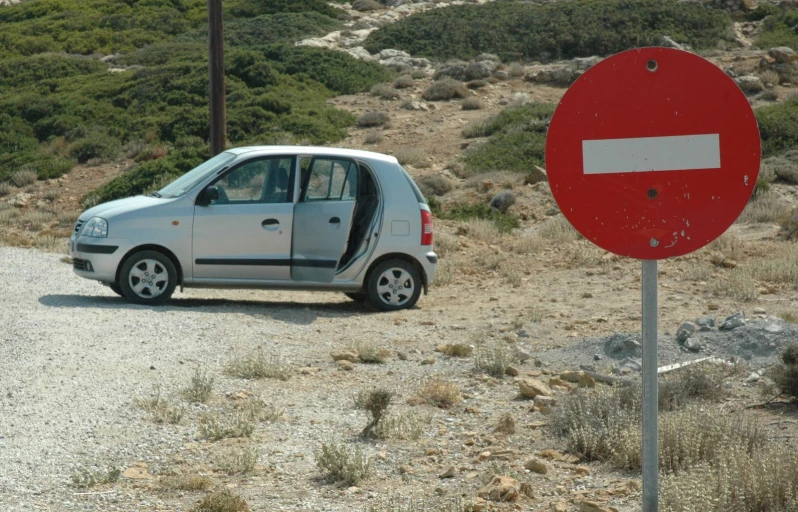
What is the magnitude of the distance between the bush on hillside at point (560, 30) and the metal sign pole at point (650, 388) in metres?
Answer: 33.6

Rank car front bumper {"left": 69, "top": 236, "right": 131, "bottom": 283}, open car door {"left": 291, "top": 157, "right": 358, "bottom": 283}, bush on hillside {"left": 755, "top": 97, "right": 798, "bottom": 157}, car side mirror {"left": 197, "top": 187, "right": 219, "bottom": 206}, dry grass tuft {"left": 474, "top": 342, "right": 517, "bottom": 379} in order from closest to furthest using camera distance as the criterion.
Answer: dry grass tuft {"left": 474, "top": 342, "right": 517, "bottom": 379} → car front bumper {"left": 69, "top": 236, "right": 131, "bottom": 283} → car side mirror {"left": 197, "top": 187, "right": 219, "bottom": 206} → open car door {"left": 291, "top": 157, "right": 358, "bottom": 283} → bush on hillside {"left": 755, "top": 97, "right": 798, "bottom": 157}

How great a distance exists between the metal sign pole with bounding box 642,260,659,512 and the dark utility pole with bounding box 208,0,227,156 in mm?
12663

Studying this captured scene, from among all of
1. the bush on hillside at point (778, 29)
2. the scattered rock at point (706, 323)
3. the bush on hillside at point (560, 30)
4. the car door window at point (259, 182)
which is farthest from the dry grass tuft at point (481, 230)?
the bush on hillside at point (778, 29)

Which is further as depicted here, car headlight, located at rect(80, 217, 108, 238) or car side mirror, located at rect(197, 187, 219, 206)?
car side mirror, located at rect(197, 187, 219, 206)

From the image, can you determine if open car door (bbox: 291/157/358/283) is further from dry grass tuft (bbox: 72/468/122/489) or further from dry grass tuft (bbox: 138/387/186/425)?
dry grass tuft (bbox: 72/468/122/489)

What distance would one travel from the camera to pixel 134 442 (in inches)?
221

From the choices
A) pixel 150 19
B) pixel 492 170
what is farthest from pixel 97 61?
pixel 492 170

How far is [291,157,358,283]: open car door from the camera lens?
1054 centimetres

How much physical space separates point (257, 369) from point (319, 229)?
3.33m

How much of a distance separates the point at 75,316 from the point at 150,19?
129 feet

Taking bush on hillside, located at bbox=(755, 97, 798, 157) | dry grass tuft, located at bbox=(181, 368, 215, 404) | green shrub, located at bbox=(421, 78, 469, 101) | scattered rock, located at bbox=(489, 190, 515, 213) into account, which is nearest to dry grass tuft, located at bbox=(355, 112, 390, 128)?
green shrub, located at bbox=(421, 78, 469, 101)

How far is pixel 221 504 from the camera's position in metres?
4.46

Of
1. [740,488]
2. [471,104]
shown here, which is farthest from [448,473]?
[471,104]

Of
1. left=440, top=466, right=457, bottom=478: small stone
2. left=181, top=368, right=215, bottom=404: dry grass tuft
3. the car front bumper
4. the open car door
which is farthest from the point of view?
the open car door
